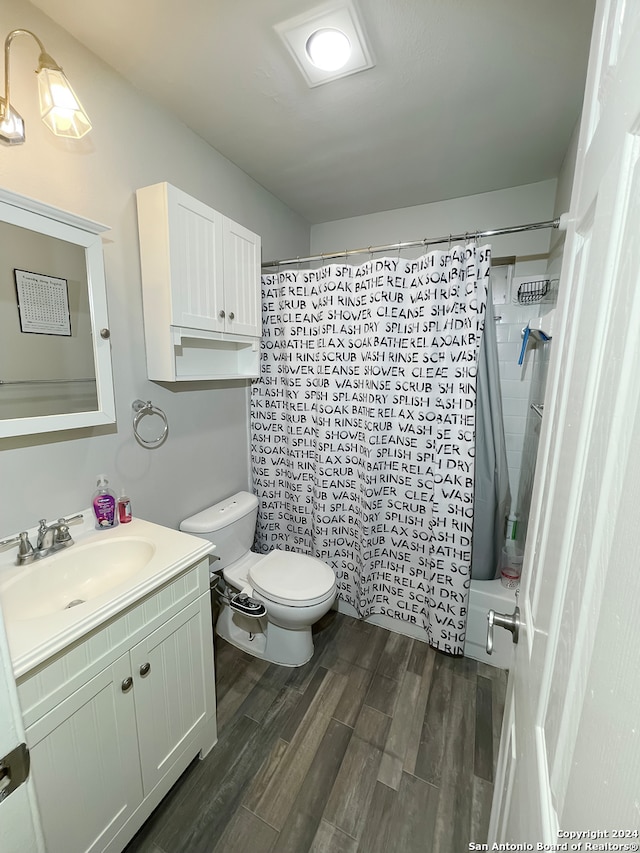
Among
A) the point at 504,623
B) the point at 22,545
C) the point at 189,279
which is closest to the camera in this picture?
the point at 504,623

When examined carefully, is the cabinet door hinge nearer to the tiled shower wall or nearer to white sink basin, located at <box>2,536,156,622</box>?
white sink basin, located at <box>2,536,156,622</box>

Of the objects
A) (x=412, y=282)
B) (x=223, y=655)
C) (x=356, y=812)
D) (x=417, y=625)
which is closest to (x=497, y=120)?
(x=412, y=282)

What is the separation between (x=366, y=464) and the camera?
1843mm

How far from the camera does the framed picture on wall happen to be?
109 centimetres

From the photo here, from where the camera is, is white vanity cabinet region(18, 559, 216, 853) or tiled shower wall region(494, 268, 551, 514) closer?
white vanity cabinet region(18, 559, 216, 853)

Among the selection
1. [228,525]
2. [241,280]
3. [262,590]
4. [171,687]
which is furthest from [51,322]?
[262,590]

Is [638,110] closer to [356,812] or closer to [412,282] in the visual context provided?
[412,282]

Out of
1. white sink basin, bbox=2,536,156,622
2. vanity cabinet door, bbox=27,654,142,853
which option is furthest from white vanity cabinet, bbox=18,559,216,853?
white sink basin, bbox=2,536,156,622

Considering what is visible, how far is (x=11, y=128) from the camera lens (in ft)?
3.23

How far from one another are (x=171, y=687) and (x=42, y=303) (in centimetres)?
133

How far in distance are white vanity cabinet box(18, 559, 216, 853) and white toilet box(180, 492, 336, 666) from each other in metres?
0.41

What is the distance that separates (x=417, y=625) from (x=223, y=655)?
106cm

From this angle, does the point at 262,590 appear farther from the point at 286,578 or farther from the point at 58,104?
the point at 58,104

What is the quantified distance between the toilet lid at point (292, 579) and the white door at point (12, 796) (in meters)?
1.17
